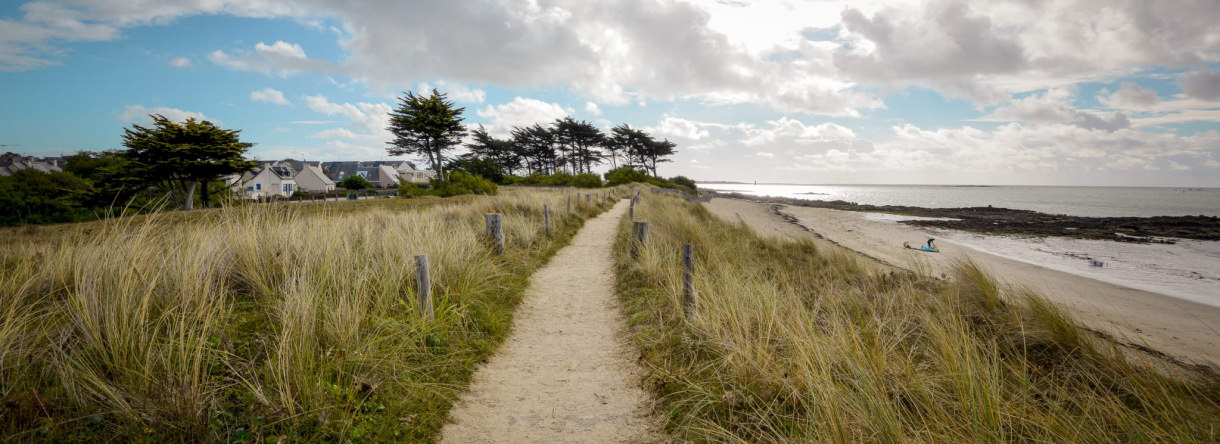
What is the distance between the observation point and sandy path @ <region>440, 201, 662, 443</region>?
3473 millimetres

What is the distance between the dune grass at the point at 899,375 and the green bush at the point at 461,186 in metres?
23.8

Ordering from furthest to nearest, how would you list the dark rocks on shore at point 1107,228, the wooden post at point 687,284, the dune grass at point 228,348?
the dark rocks on shore at point 1107,228
the wooden post at point 687,284
the dune grass at point 228,348

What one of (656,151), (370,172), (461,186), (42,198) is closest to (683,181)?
(656,151)

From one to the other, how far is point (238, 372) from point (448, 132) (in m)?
36.8

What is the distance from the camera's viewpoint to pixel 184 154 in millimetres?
23391

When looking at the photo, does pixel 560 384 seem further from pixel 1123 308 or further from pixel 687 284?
pixel 1123 308

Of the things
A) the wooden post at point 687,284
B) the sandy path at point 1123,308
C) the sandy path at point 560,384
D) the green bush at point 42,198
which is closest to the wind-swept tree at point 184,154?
the green bush at point 42,198

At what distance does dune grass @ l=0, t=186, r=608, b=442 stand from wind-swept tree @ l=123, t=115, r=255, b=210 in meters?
23.6

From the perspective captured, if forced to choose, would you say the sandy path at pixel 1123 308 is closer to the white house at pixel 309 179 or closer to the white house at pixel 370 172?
the white house at pixel 309 179

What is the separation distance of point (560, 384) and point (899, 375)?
9.76ft

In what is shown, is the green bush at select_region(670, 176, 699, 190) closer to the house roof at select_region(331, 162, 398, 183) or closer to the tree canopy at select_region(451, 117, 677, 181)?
the tree canopy at select_region(451, 117, 677, 181)

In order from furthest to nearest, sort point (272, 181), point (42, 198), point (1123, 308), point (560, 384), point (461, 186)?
point (272, 181)
point (42, 198)
point (461, 186)
point (1123, 308)
point (560, 384)

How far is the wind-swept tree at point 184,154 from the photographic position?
22797 millimetres

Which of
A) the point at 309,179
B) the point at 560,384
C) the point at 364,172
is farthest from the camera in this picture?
the point at 364,172
